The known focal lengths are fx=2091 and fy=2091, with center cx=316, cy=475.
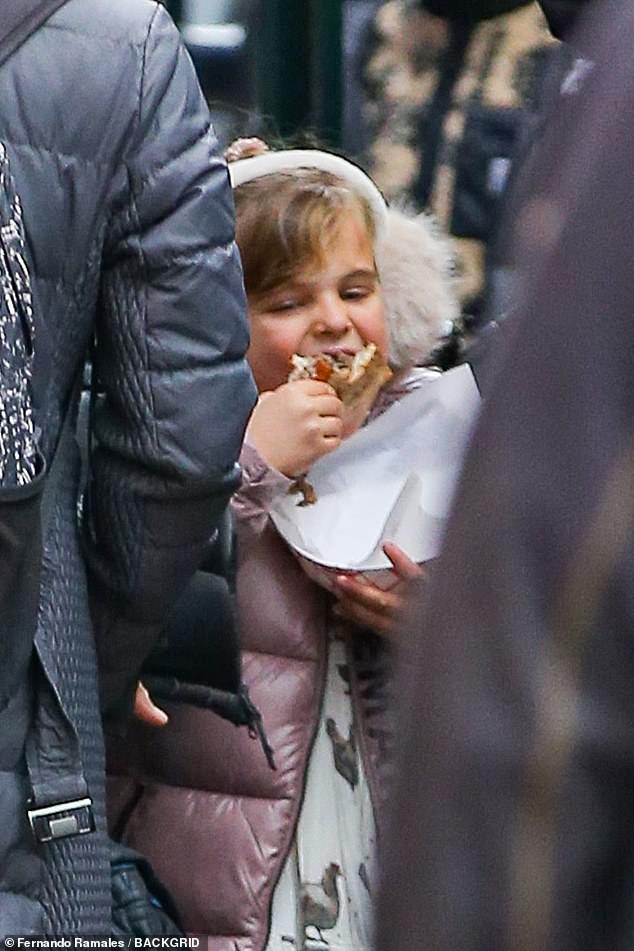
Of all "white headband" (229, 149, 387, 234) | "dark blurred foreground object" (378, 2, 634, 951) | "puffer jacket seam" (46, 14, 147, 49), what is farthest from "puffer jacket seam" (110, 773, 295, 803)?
"dark blurred foreground object" (378, 2, 634, 951)

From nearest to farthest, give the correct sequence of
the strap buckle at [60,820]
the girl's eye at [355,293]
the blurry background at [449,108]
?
the strap buckle at [60,820] → the girl's eye at [355,293] → the blurry background at [449,108]

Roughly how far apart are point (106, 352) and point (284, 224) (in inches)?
25.9

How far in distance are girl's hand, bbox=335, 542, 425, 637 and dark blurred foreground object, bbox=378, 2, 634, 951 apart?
1.71 m

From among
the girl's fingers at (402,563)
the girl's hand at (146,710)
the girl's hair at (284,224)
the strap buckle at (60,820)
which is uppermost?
the girl's hair at (284,224)

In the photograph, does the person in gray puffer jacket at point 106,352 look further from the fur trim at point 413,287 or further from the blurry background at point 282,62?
the blurry background at point 282,62

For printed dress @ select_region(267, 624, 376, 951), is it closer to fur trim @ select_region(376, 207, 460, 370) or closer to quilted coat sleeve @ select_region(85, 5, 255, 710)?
quilted coat sleeve @ select_region(85, 5, 255, 710)

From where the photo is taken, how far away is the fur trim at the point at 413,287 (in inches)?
114

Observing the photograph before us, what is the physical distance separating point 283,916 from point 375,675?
320mm

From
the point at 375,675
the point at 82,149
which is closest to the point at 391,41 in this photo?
the point at 375,675

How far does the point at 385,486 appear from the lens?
2754mm

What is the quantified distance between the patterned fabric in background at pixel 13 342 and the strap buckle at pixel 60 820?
0.34 m

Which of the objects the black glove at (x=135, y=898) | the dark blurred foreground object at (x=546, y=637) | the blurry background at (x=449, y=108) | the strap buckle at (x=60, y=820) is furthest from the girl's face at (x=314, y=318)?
the dark blurred foreground object at (x=546, y=637)

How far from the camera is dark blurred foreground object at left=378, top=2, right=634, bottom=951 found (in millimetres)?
807

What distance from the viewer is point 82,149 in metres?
2.05
